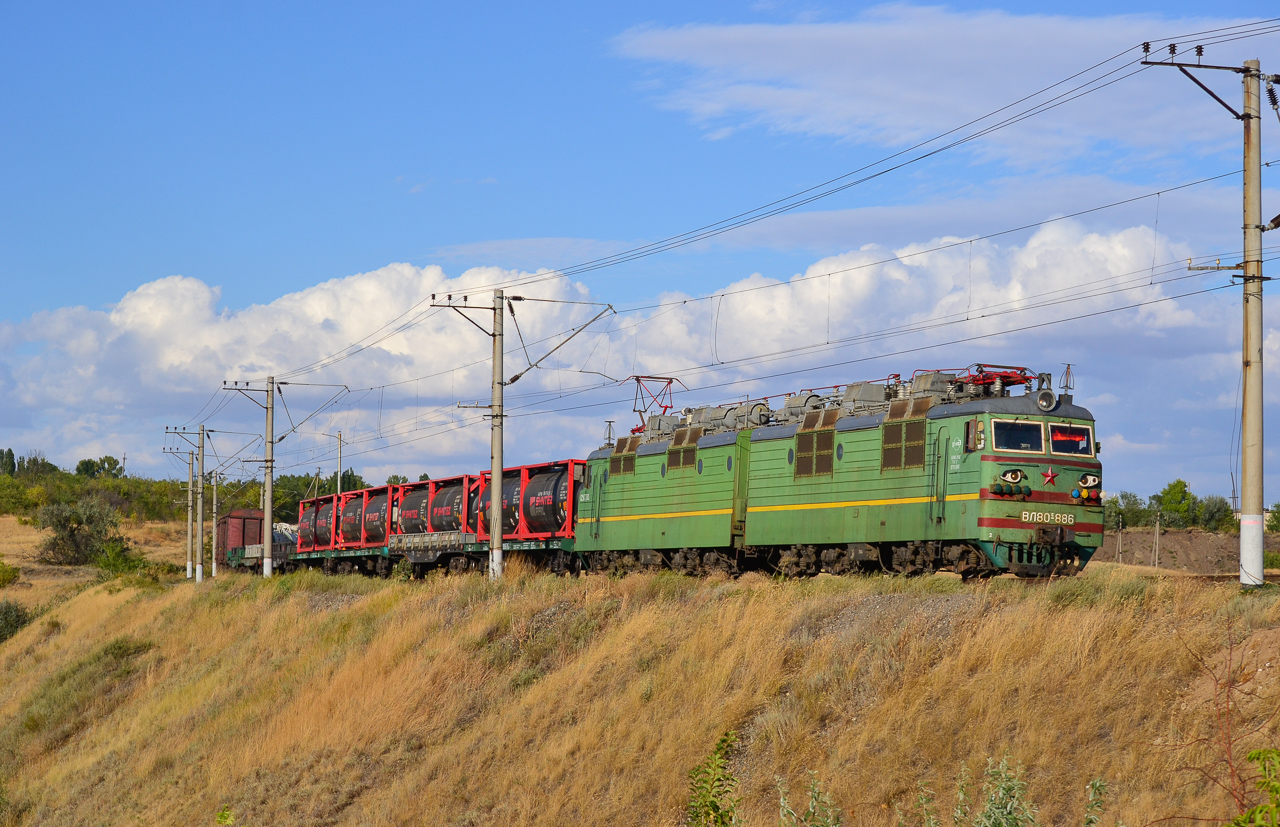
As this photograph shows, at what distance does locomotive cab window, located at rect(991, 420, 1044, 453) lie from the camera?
2202 cm

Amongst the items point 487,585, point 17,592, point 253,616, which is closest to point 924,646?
point 487,585

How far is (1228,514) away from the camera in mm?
81438

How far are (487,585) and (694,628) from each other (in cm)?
913

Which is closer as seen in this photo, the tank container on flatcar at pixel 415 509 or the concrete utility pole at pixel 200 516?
the tank container on flatcar at pixel 415 509

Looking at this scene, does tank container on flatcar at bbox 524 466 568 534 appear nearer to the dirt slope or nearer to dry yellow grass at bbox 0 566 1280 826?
dry yellow grass at bbox 0 566 1280 826

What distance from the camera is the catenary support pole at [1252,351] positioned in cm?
1844

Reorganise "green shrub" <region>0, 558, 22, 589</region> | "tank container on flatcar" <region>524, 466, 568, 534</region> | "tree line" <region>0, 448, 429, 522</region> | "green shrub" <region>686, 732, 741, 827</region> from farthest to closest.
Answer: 1. "tree line" <region>0, 448, 429, 522</region>
2. "green shrub" <region>0, 558, 22, 589</region>
3. "tank container on flatcar" <region>524, 466, 568, 534</region>
4. "green shrub" <region>686, 732, 741, 827</region>

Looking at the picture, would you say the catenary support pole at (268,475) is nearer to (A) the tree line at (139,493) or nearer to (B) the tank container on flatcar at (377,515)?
(B) the tank container on flatcar at (377,515)

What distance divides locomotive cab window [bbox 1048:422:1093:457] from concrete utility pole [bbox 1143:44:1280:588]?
3.96m

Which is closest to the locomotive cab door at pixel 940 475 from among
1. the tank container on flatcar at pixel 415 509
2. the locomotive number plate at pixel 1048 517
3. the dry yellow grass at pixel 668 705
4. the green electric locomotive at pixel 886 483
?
the green electric locomotive at pixel 886 483

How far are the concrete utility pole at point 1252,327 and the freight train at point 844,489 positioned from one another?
3957 millimetres

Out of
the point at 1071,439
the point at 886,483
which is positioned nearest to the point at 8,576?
the point at 886,483

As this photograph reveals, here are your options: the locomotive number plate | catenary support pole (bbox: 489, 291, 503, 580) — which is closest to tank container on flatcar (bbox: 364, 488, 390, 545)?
catenary support pole (bbox: 489, 291, 503, 580)

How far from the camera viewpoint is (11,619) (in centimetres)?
5391
